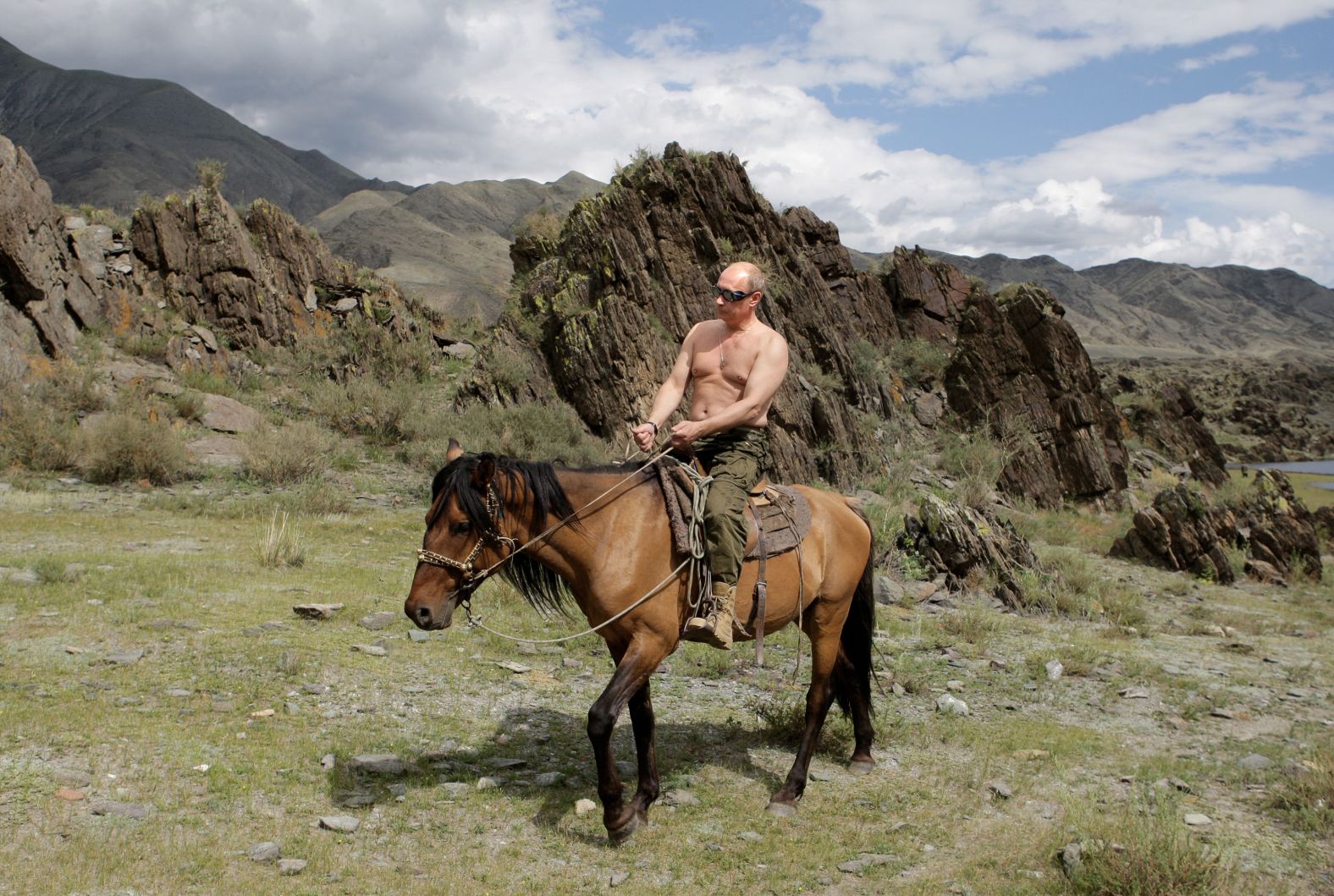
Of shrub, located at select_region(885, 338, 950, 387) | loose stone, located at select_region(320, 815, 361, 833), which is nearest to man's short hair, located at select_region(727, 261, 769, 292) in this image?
loose stone, located at select_region(320, 815, 361, 833)

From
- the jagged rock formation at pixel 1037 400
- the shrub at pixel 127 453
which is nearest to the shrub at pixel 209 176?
the shrub at pixel 127 453

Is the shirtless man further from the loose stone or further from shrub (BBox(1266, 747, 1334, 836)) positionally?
shrub (BBox(1266, 747, 1334, 836))

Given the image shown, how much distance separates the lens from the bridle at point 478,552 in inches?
176

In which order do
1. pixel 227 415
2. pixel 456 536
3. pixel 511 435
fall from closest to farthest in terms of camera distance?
pixel 456 536, pixel 227 415, pixel 511 435

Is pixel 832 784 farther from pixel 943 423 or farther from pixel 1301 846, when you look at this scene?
pixel 943 423

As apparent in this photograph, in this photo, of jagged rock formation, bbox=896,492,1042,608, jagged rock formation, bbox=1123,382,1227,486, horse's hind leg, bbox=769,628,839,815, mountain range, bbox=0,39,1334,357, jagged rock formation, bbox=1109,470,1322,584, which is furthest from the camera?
mountain range, bbox=0,39,1334,357

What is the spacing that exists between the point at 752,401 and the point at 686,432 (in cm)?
46

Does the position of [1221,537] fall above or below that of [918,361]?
below

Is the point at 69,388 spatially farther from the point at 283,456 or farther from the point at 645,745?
the point at 645,745

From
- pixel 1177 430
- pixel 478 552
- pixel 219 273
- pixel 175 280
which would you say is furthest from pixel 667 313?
pixel 1177 430

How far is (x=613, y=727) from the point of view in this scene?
15.1 ft

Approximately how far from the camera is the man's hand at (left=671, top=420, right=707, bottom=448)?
4.80 metres

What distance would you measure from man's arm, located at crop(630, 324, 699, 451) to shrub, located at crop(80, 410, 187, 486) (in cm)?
1192

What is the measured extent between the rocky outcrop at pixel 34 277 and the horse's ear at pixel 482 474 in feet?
52.4
